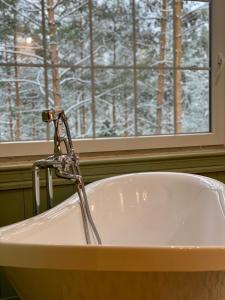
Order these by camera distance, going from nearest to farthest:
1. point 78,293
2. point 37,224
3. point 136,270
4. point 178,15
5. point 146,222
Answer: point 136,270 < point 78,293 < point 37,224 < point 146,222 < point 178,15

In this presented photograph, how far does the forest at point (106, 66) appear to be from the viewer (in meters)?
1.57

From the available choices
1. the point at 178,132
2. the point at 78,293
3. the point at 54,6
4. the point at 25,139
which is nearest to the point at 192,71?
the point at 178,132

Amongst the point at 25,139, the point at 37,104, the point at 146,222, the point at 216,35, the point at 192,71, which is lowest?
the point at 146,222

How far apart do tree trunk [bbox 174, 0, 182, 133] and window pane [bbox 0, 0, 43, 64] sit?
2.32 feet

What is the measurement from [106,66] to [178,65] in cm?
40

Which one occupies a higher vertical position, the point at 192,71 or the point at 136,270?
the point at 192,71

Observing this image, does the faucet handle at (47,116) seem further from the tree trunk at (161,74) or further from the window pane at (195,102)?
the window pane at (195,102)

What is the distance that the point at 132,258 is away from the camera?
656 millimetres

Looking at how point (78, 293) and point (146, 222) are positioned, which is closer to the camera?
point (78, 293)

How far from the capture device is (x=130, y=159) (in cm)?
161

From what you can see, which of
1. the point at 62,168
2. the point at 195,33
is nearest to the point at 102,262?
the point at 62,168

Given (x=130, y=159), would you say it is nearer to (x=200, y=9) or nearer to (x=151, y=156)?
(x=151, y=156)

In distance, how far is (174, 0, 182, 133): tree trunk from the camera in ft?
5.85

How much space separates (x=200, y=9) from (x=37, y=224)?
4.71ft
